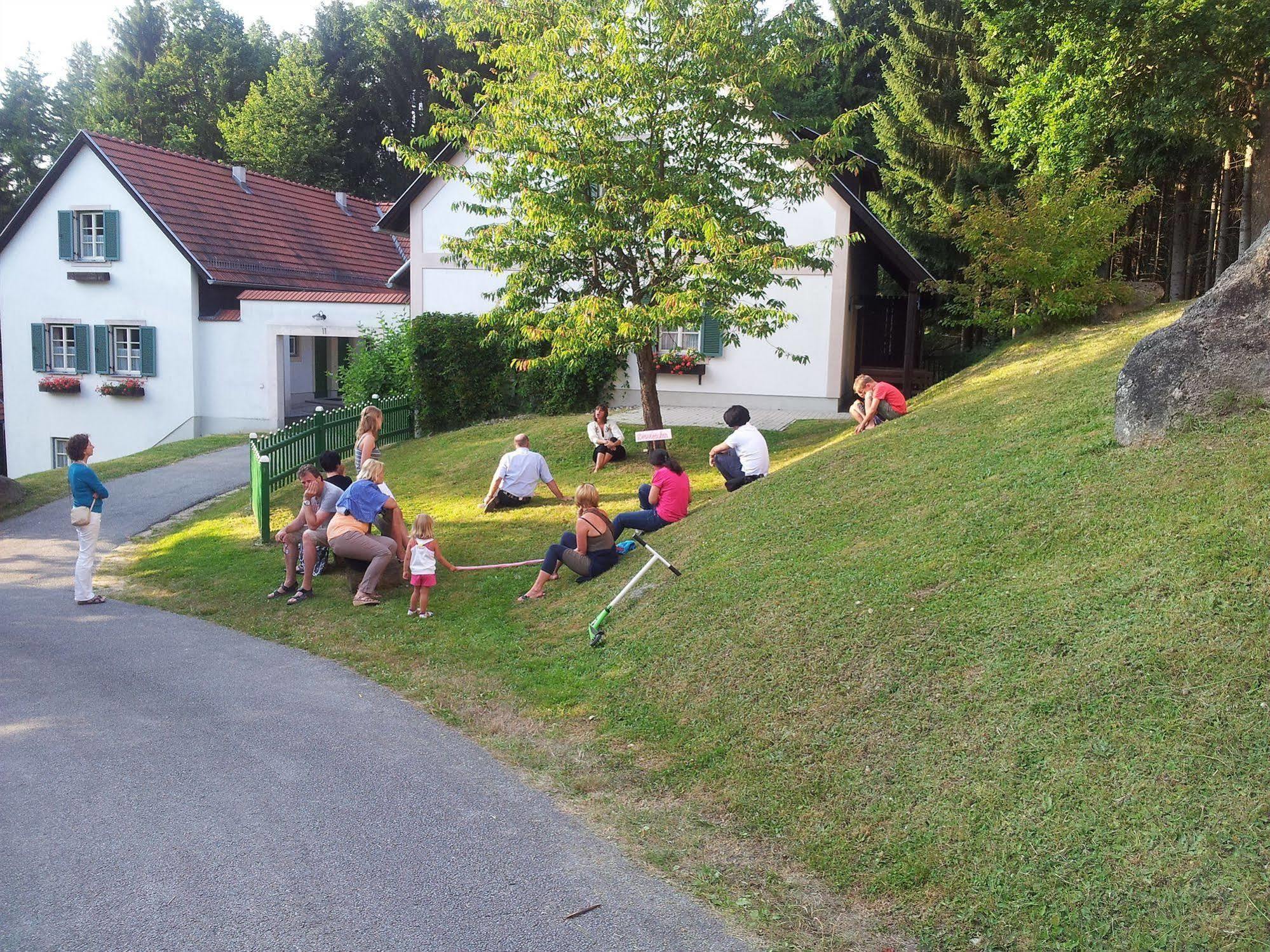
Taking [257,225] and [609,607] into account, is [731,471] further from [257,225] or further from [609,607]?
[257,225]

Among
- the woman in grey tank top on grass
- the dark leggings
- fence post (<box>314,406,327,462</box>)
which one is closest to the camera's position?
the dark leggings

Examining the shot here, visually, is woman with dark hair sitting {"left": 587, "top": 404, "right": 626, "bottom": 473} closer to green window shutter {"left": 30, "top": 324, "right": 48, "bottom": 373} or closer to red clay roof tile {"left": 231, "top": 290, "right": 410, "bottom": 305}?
red clay roof tile {"left": 231, "top": 290, "right": 410, "bottom": 305}

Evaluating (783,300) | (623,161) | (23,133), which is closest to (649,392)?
(623,161)

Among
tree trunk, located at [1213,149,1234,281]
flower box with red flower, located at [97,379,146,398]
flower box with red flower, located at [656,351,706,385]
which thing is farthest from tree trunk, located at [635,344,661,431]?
flower box with red flower, located at [97,379,146,398]

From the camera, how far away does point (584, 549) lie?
9.96m

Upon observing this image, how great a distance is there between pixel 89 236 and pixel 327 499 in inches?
784

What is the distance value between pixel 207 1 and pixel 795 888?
54421 mm

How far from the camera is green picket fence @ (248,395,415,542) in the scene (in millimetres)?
13016

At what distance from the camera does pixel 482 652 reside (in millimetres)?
8648

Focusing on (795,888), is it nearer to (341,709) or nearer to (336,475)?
(341,709)

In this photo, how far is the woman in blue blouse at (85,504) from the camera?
35.3ft

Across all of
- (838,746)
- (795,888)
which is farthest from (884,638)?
(795,888)

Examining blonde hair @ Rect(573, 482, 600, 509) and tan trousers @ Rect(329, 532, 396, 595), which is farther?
tan trousers @ Rect(329, 532, 396, 595)

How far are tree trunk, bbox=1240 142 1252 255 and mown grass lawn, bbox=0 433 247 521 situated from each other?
1970cm
